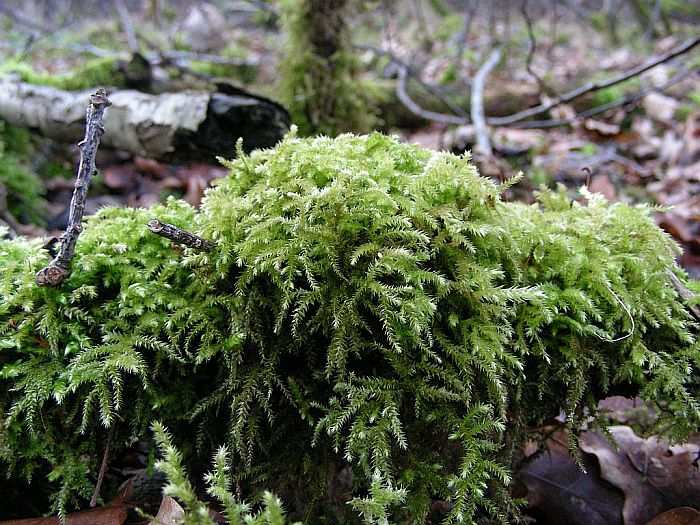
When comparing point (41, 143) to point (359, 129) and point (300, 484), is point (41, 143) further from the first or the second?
point (300, 484)

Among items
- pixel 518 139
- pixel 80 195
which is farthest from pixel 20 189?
pixel 518 139

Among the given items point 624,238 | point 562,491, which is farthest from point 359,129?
point 562,491

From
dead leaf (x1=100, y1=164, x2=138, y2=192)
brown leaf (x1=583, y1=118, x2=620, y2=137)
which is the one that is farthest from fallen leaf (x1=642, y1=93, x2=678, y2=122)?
dead leaf (x1=100, y1=164, x2=138, y2=192)

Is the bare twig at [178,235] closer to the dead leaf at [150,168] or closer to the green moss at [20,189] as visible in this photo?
the green moss at [20,189]

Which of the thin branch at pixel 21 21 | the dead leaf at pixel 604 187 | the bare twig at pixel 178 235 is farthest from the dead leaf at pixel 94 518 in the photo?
the thin branch at pixel 21 21

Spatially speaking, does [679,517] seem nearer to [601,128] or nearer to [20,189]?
[20,189]

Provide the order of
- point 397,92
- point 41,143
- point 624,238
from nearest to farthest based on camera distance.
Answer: point 624,238 < point 41,143 < point 397,92

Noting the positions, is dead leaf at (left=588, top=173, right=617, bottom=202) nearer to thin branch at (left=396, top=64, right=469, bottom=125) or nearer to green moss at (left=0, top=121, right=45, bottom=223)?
thin branch at (left=396, top=64, right=469, bottom=125)
